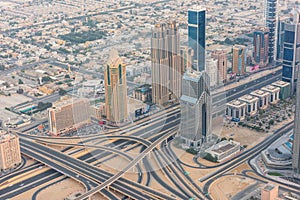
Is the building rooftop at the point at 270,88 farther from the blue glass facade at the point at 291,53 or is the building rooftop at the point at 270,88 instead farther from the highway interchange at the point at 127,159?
the highway interchange at the point at 127,159

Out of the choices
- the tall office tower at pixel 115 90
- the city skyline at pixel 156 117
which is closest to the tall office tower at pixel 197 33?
the city skyline at pixel 156 117

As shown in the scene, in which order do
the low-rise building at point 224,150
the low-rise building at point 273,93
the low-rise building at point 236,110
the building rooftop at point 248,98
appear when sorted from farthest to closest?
the low-rise building at point 273,93 < the building rooftop at point 248,98 < the low-rise building at point 236,110 < the low-rise building at point 224,150

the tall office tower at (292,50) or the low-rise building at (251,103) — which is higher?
the tall office tower at (292,50)

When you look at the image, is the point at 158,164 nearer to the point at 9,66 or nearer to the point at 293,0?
the point at 9,66

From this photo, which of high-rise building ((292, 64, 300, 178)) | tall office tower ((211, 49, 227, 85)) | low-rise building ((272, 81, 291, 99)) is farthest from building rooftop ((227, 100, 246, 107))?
high-rise building ((292, 64, 300, 178))

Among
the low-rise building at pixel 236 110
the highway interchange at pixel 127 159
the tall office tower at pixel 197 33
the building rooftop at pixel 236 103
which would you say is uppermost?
the tall office tower at pixel 197 33

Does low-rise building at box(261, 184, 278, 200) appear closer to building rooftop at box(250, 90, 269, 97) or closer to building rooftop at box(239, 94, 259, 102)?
building rooftop at box(239, 94, 259, 102)

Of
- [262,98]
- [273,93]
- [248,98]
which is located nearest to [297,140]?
[248,98]
